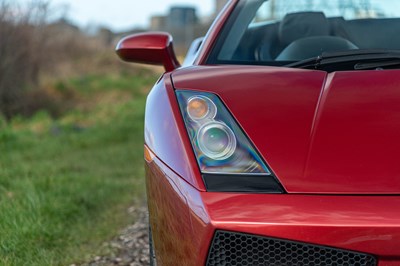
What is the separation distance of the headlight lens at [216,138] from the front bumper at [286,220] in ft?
0.37

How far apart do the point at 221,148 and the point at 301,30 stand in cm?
132

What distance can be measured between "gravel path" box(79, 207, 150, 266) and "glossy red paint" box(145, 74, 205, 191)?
118 cm

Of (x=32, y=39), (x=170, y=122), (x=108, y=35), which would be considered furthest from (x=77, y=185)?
(x=108, y=35)

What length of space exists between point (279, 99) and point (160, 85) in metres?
0.47

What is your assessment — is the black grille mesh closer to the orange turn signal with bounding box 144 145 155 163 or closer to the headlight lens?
the headlight lens

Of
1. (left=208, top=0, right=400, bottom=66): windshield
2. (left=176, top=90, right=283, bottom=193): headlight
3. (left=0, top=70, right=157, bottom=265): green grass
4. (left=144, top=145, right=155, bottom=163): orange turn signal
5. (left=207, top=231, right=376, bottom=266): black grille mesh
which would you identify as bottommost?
(left=0, top=70, right=157, bottom=265): green grass

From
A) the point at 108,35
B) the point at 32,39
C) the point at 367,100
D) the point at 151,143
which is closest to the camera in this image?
the point at 367,100

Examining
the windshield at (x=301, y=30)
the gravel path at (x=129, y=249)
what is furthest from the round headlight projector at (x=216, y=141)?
the gravel path at (x=129, y=249)

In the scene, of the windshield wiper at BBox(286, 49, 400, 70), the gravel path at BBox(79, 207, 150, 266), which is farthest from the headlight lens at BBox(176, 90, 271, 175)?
the gravel path at BBox(79, 207, 150, 266)

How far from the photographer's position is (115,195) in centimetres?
470

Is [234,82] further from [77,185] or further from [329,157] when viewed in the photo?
[77,185]

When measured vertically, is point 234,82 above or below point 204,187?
above

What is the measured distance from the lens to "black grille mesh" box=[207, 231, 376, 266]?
154 cm

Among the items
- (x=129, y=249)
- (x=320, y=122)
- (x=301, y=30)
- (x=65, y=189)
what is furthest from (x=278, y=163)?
(x=65, y=189)
